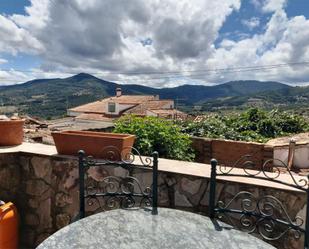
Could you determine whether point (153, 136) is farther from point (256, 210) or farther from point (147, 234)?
point (147, 234)

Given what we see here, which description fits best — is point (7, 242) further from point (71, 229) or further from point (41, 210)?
point (71, 229)

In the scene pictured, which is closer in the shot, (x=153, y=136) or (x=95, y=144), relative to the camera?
(x=95, y=144)

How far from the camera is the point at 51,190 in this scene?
3.01m

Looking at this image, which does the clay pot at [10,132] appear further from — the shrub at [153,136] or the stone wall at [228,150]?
the stone wall at [228,150]

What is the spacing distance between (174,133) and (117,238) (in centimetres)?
296

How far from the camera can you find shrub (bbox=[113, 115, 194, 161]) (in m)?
4.18

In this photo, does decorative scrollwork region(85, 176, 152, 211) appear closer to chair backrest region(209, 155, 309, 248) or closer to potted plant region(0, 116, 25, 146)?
chair backrest region(209, 155, 309, 248)

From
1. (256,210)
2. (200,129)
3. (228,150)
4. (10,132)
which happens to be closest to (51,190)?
(10,132)

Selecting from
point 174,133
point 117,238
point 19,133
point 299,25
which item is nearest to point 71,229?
point 117,238

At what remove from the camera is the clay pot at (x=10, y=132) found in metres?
3.34

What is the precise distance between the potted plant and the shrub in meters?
1.44

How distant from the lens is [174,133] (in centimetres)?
462

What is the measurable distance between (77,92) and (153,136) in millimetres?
73898

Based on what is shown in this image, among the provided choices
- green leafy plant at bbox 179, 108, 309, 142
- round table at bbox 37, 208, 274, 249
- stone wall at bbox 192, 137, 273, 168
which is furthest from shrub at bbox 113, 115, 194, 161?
green leafy plant at bbox 179, 108, 309, 142
